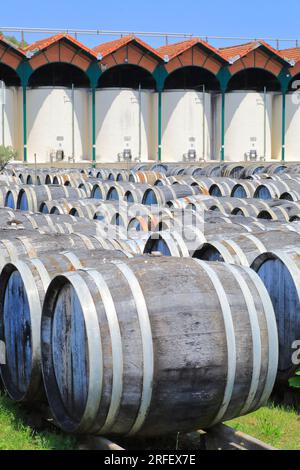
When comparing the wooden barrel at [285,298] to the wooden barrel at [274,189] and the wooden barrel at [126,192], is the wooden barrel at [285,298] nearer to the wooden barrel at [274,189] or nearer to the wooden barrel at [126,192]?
the wooden barrel at [274,189]

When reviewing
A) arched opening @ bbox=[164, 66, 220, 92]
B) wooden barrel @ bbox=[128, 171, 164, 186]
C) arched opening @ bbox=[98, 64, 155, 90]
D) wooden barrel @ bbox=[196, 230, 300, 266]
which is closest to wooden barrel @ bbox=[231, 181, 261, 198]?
wooden barrel @ bbox=[128, 171, 164, 186]

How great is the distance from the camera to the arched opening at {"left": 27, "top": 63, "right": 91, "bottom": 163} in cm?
4403

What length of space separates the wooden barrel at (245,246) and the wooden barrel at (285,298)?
462mm

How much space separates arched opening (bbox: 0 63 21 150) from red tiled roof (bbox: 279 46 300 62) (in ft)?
57.3

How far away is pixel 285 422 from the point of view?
20.2 ft

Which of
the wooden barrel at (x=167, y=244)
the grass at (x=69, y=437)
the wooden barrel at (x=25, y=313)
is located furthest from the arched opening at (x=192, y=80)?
the grass at (x=69, y=437)

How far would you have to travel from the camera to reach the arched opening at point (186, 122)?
151 ft

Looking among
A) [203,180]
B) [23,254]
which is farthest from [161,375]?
[203,180]

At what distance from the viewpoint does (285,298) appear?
6.60 m

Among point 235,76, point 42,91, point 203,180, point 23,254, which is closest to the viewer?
point 23,254
